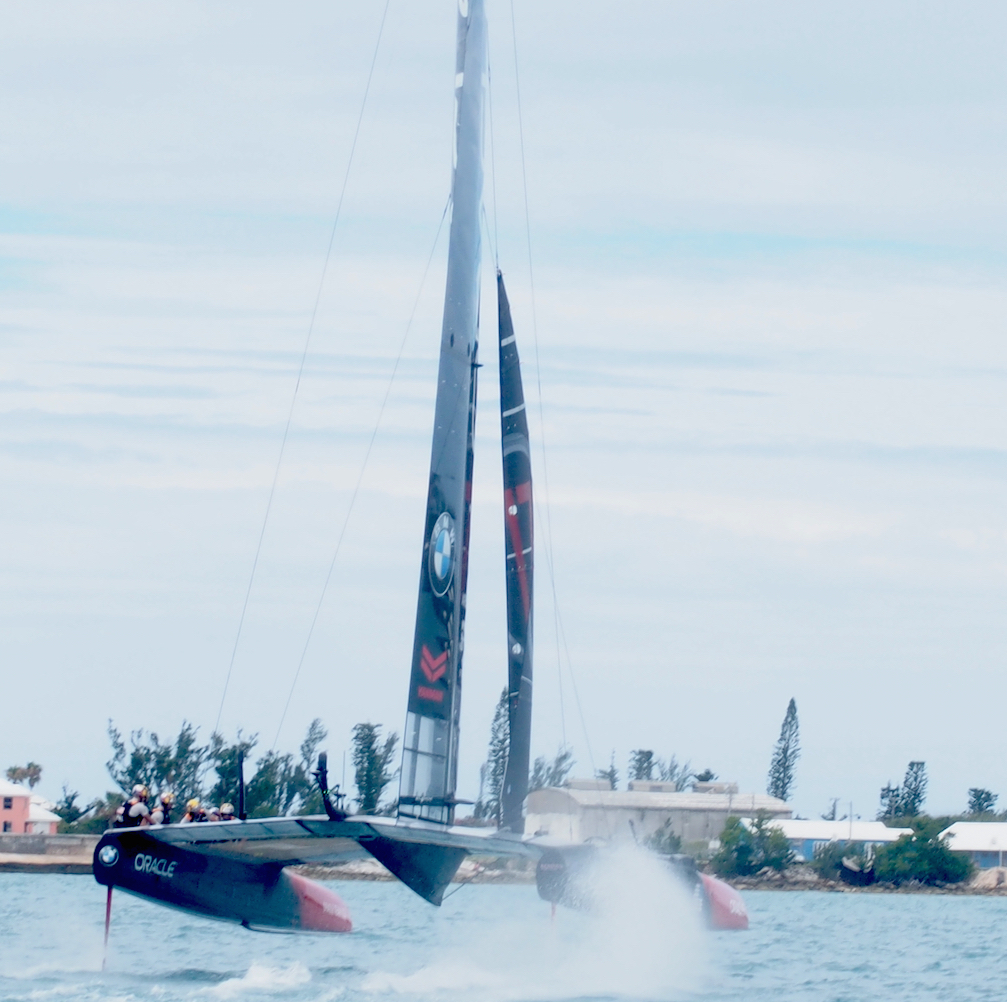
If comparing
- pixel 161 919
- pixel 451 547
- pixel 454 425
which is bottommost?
pixel 161 919

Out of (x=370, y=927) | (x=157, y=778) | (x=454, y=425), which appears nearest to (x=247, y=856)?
(x=454, y=425)

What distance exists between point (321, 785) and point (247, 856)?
173 inches

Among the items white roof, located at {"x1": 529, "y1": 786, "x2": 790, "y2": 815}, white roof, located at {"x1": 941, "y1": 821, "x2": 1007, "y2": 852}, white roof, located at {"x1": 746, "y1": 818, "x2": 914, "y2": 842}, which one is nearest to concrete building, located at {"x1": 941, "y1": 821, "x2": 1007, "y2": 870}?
white roof, located at {"x1": 941, "y1": 821, "x2": 1007, "y2": 852}

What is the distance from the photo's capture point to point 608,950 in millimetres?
18484

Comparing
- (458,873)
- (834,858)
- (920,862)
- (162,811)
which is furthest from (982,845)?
(162,811)

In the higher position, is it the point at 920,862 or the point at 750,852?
the point at 750,852

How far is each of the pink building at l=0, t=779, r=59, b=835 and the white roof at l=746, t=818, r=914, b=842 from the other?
2464 cm

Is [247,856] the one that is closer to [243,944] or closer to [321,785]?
[321,785]

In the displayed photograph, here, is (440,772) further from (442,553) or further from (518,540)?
(518,540)

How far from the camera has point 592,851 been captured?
17719mm

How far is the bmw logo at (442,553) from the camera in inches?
614

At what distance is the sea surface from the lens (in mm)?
16781

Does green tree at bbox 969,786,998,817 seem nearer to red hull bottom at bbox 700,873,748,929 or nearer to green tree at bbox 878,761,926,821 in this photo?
green tree at bbox 878,761,926,821

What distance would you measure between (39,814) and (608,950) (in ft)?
150
